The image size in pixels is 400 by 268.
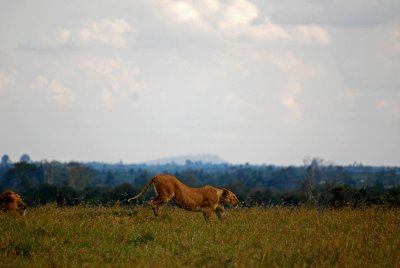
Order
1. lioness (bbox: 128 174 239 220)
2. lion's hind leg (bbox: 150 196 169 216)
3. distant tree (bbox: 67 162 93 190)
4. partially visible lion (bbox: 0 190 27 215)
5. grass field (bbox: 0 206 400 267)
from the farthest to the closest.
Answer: distant tree (bbox: 67 162 93 190) → partially visible lion (bbox: 0 190 27 215) → lioness (bbox: 128 174 239 220) → lion's hind leg (bbox: 150 196 169 216) → grass field (bbox: 0 206 400 267)

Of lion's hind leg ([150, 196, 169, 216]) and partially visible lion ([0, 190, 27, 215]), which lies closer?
lion's hind leg ([150, 196, 169, 216])

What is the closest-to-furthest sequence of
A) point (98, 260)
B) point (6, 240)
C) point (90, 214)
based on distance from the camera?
point (98, 260) < point (6, 240) < point (90, 214)

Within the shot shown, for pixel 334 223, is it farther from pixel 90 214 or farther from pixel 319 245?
pixel 90 214

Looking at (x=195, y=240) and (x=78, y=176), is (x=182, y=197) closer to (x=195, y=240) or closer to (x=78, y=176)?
(x=195, y=240)

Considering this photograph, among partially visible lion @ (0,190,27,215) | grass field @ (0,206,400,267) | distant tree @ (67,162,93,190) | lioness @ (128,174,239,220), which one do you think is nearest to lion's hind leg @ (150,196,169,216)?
lioness @ (128,174,239,220)

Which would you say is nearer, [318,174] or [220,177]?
[318,174]

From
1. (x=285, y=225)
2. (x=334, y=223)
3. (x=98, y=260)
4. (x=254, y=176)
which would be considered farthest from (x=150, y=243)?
(x=254, y=176)

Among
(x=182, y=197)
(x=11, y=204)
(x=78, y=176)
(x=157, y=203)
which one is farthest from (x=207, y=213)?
(x=78, y=176)

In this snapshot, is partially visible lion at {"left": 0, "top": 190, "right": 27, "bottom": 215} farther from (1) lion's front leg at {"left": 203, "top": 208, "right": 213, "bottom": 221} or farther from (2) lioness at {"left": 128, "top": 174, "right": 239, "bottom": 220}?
(1) lion's front leg at {"left": 203, "top": 208, "right": 213, "bottom": 221}

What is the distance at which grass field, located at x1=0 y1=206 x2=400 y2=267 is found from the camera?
12.2 metres

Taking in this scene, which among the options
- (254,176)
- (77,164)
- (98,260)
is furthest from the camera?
(254,176)

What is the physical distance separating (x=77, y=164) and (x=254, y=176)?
4034 cm

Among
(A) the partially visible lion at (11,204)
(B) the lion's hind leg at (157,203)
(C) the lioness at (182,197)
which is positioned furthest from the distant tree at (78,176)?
(B) the lion's hind leg at (157,203)

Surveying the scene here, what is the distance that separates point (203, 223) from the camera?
54.1 ft
